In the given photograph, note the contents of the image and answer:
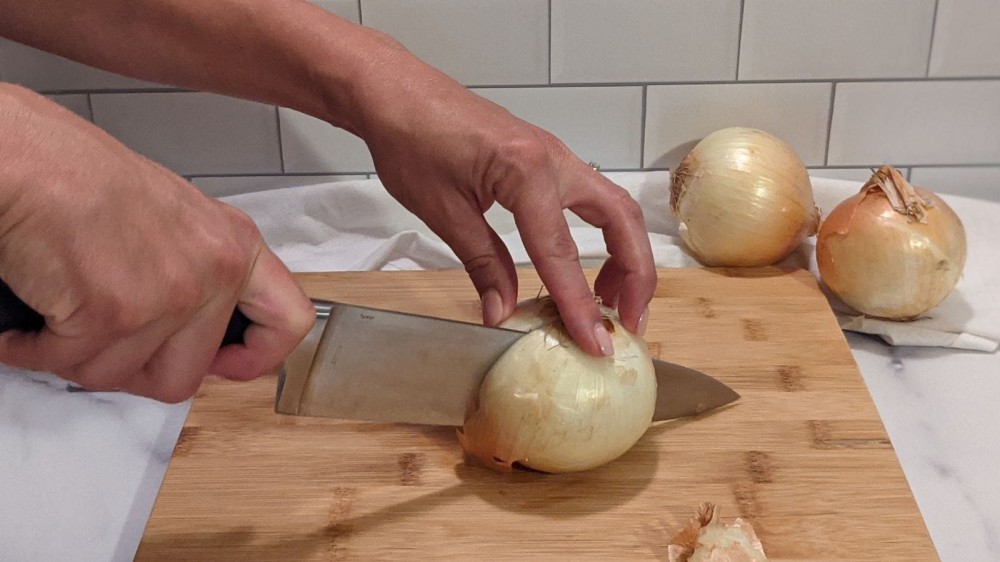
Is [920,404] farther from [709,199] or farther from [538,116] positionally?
[538,116]

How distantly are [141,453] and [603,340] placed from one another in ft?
1.75

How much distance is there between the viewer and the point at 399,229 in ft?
4.26

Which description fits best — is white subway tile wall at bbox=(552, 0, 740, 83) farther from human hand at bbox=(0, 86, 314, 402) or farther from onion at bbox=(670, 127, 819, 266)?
human hand at bbox=(0, 86, 314, 402)

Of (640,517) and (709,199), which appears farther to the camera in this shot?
(709,199)

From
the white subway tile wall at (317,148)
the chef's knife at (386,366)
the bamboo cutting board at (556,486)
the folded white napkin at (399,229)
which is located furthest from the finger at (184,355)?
the white subway tile wall at (317,148)

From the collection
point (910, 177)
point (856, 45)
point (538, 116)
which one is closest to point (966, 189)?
point (910, 177)

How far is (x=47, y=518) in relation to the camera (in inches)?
35.8

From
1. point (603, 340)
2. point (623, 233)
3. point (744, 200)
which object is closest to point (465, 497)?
point (603, 340)

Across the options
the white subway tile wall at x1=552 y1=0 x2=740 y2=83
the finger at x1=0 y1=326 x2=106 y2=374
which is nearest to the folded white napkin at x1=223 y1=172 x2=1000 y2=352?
the white subway tile wall at x1=552 y1=0 x2=740 y2=83

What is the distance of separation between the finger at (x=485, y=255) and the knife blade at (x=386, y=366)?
6 centimetres

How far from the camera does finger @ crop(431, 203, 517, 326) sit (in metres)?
0.90

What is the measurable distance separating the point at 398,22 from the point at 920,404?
0.81 metres

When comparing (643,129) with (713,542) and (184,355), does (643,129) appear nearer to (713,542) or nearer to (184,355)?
(713,542)

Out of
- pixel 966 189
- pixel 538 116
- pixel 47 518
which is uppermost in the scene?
pixel 538 116
